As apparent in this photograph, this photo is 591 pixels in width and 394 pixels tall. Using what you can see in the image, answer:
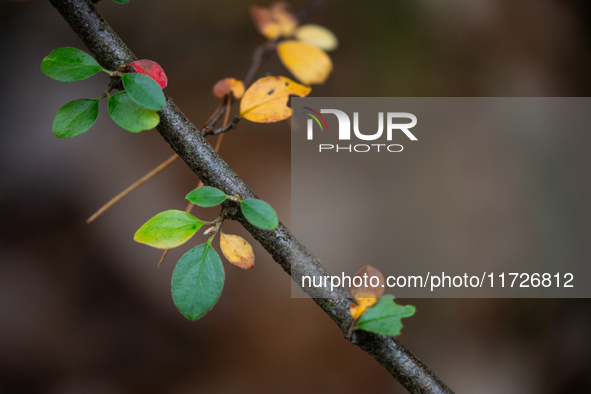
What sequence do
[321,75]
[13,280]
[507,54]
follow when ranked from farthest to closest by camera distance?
1. [507,54]
2. [13,280]
3. [321,75]

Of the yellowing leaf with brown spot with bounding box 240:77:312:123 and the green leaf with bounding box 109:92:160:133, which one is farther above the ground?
the yellowing leaf with brown spot with bounding box 240:77:312:123

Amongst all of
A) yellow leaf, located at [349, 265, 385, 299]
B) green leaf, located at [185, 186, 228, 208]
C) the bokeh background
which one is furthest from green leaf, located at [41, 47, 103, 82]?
the bokeh background

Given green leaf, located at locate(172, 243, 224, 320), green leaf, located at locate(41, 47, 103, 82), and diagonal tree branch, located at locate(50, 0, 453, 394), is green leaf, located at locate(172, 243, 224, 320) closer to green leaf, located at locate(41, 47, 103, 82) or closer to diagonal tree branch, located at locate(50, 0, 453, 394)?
diagonal tree branch, located at locate(50, 0, 453, 394)

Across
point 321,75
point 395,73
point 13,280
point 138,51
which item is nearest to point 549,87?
point 395,73

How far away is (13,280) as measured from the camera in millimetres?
620

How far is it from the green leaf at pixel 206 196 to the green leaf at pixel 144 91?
6 cm

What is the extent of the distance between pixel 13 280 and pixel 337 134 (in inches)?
24.6

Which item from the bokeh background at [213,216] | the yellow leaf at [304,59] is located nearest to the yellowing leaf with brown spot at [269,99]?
the yellow leaf at [304,59]

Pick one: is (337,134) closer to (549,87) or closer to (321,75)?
(321,75)

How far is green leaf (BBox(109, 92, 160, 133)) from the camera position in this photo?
22cm

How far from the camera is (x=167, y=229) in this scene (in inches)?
9.4

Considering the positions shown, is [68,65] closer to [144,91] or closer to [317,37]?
[144,91]

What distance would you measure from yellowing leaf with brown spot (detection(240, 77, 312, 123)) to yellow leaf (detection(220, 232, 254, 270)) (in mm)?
99

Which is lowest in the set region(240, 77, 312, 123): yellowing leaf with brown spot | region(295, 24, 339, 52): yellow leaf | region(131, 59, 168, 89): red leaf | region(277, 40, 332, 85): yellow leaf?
region(131, 59, 168, 89): red leaf
